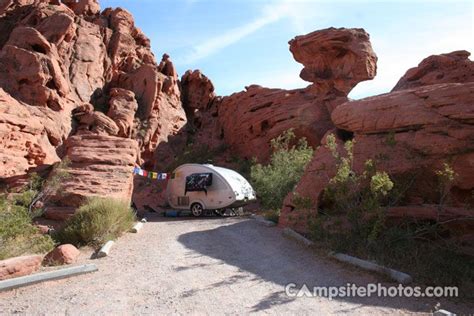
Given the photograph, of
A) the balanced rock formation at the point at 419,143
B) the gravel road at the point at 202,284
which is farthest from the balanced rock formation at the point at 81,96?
the balanced rock formation at the point at 419,143

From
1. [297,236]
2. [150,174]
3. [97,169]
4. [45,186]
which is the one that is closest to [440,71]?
[297,236]

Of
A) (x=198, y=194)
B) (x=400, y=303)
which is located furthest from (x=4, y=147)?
(x=400, y=303)

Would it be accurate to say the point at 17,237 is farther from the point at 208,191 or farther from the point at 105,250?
the point at 208,191

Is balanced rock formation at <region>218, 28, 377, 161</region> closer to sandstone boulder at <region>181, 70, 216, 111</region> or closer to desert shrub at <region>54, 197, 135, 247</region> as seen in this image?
sandstone boulder at <region>181, 70, 216, 111</region>

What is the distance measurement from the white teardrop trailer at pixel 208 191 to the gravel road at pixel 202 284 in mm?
7060

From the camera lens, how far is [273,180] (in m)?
17.2

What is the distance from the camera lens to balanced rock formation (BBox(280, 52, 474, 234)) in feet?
28.6

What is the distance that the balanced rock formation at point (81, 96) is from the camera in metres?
15.2

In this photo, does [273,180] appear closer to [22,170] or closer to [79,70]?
[22,170]

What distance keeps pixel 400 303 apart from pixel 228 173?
13.0m

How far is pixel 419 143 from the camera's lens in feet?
30.4

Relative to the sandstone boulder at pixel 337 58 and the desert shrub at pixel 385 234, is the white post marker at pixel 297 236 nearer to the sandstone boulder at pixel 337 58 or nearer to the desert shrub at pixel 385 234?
the desert shrub at pixel 385 234

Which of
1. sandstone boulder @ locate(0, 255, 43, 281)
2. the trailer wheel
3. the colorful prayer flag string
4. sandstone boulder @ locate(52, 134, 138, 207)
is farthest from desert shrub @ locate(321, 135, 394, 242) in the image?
the colorful prayer flag string

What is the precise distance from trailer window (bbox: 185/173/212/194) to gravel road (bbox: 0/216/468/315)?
25.0 ft
